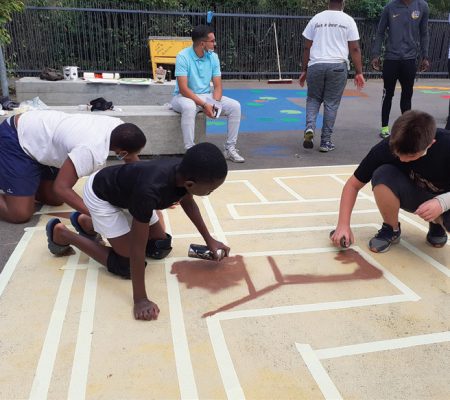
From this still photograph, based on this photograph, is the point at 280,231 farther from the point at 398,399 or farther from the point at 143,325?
the point at 398,399

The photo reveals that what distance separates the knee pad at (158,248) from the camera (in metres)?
2.71

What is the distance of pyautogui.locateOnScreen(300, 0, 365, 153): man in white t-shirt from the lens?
523 cm

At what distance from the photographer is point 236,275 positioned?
2.59 metres

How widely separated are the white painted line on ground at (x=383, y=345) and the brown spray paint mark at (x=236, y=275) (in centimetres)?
53

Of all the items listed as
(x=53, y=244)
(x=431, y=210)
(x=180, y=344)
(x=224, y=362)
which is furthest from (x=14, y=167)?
(x=431, y=210)

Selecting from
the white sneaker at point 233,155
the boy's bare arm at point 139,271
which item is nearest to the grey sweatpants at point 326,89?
the white sneaker at point 233,155

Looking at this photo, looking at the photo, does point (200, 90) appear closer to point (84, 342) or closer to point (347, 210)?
point (347, 210)

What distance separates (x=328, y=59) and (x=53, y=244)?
12.5 ft

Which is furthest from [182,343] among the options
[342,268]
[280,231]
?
[280,231]

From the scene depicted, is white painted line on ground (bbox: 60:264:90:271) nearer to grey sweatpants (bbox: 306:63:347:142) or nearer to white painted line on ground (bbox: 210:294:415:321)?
white painted line on ground (bbox: 210:294:415:321)

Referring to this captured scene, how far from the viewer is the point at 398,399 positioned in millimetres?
1730

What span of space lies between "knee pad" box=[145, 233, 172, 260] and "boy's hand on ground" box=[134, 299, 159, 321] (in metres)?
0.56

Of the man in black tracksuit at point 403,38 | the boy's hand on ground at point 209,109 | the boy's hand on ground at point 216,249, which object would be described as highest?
the man in black tracksuit at point 403,38

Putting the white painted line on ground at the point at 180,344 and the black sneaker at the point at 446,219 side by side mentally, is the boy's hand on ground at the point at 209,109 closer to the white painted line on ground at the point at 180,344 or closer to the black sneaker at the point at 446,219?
the white painted line on ground at the point at 180,344
